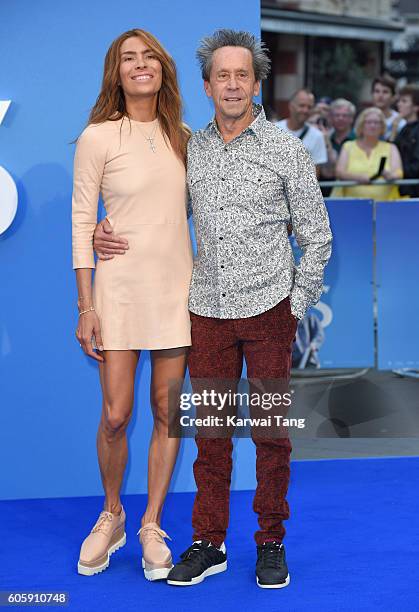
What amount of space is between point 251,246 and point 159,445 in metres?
0.92

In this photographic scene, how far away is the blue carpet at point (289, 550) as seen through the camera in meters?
3.72

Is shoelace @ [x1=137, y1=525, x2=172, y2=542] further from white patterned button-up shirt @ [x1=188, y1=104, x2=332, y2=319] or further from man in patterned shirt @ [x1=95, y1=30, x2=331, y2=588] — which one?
white patterned button-up shirt @ [x1=188, y1=104, x2=332, y2=319]

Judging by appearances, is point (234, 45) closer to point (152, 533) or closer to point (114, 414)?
point (114, 414)

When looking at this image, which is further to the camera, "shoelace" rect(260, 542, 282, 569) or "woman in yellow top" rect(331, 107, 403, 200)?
"woman in yellow top" rect(331, 107, 403, 200)

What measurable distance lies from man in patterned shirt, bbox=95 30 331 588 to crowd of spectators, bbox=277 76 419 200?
466cm

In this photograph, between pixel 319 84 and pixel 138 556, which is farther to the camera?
pixel 319 84

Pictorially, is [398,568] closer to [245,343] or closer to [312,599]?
Answer: [312,599]

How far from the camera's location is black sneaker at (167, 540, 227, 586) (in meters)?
3.87

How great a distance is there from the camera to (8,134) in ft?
16.0

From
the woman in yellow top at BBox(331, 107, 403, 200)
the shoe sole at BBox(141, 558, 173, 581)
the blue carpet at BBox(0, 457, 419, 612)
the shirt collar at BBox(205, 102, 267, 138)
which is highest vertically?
the shirt collar at BBox(205, 102, 267, 138)

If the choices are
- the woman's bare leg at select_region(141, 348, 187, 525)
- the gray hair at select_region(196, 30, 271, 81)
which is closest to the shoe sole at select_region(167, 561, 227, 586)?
the woman's bare leg at select_region(141, 348, 187, 525)

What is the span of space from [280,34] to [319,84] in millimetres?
1898

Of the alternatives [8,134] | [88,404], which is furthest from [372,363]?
[8,134]

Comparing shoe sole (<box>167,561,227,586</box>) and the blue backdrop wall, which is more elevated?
the blue backdrop wall
